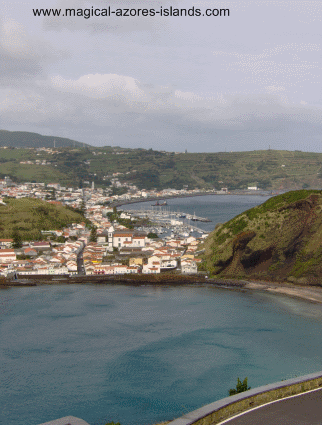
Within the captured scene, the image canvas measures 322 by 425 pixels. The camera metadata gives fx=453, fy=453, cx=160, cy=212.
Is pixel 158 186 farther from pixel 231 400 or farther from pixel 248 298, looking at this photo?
pixel 231 400

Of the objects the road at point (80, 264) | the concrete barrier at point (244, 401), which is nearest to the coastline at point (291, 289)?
the road at point (80, 264)

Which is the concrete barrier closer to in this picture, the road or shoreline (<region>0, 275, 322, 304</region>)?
shoreline (<region>0, 275, 322, 304</region>)

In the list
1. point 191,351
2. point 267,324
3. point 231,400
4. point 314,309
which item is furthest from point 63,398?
point 314,309

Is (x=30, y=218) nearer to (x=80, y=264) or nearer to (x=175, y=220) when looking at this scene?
(x=80, y=264)

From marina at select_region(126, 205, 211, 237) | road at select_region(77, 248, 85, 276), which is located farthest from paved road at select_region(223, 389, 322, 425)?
marina at select_region(126, 205, 211, 237)

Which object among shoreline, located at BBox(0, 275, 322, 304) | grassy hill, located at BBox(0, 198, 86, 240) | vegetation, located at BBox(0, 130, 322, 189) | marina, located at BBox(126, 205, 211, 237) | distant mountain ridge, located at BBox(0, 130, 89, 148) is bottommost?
shoreline, located at BBox(0, 275, 322, 304)

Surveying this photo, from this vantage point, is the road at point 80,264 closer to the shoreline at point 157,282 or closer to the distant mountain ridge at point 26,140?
the shoreline at point 157,282
